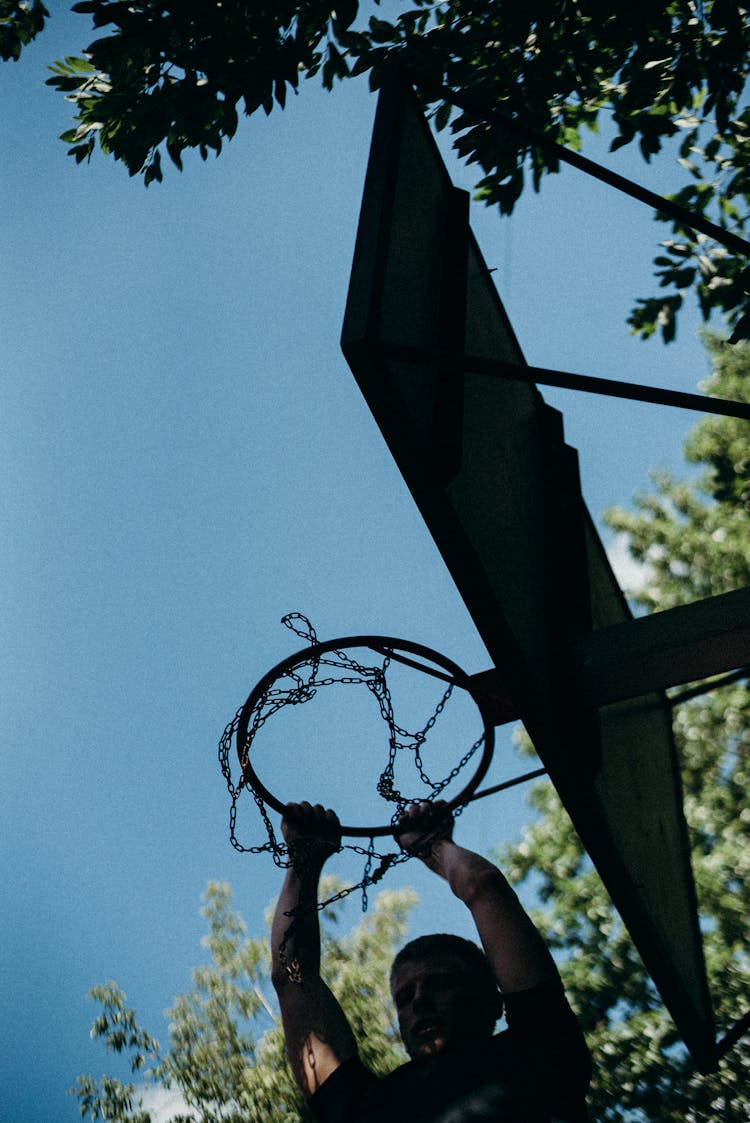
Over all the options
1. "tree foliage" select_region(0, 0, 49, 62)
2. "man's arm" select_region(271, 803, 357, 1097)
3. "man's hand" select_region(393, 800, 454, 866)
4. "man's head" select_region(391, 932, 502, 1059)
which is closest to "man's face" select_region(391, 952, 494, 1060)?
"man's head" select_region(391, 932, 502, 1059)

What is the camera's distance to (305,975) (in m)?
3.27

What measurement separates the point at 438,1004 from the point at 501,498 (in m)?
1.64

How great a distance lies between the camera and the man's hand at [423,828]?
3762 millimetres

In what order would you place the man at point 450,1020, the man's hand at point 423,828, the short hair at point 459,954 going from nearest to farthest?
the man at point 450,1020 → the short hair at point 459,954 → the man's hand at point 423,828

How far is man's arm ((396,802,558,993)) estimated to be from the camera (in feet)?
9.31

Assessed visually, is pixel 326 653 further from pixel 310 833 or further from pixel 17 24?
pixel 17 24

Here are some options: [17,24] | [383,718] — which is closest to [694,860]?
[383,718]

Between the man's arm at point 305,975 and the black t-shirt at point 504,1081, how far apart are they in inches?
6.2

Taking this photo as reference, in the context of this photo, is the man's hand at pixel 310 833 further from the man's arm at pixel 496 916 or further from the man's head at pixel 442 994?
the man's head at pixel 442 994

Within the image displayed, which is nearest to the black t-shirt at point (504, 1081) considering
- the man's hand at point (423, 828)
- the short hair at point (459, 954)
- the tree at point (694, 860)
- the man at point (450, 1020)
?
the man at point (450, 1020)

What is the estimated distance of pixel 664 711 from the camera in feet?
16.3

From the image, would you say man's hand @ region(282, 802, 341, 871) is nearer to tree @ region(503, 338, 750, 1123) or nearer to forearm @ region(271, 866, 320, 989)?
forearm @ region(271, 866, 320, 989)

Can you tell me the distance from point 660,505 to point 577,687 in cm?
991

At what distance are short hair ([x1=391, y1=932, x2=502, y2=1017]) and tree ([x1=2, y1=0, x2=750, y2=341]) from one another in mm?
3208
